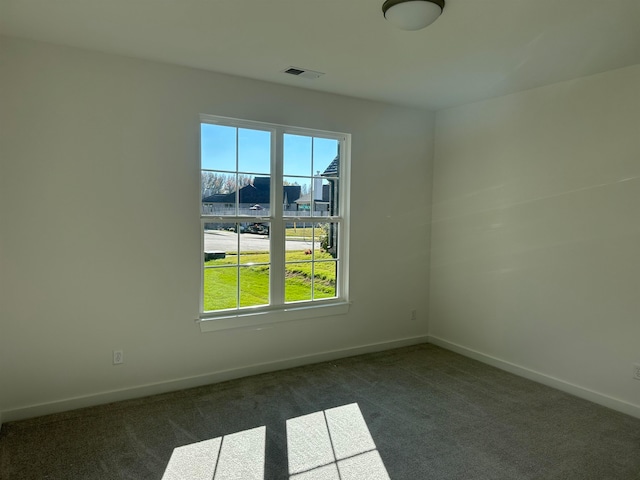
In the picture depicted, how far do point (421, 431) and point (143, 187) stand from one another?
2677mm

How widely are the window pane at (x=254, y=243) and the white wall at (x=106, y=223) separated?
0.43 meters

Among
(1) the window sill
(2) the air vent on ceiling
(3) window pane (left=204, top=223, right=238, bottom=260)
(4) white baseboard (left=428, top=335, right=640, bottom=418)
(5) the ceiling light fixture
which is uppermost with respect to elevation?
(2) the air vent on ceiling

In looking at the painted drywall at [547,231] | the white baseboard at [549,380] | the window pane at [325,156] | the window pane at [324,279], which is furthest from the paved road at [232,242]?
the white baseboard at [549,380]

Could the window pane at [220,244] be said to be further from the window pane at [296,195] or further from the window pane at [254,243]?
the window pane at [296,195]

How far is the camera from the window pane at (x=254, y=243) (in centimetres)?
376

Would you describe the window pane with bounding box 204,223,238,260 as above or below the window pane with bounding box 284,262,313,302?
above

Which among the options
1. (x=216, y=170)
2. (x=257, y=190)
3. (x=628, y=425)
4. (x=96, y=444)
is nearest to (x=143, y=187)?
(x=216, y=170)

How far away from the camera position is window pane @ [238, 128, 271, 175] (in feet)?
12.2

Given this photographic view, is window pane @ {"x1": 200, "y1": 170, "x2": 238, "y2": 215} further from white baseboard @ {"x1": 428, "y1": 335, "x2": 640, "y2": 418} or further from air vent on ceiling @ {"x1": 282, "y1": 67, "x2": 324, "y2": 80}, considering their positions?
white baseboard @ {"x1": 428, "y1": 335, "x2": 640, "y2": 418}

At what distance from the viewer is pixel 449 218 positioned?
15.1ft

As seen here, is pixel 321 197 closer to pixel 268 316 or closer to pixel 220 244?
pixel 220 244

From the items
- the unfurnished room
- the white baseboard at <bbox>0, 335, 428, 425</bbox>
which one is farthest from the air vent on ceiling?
the white baseboard at <bbox>0, 335, 428, 425</bbox>

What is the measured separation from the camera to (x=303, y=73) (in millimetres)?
3420

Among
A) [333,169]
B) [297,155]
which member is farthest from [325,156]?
[297,155]
